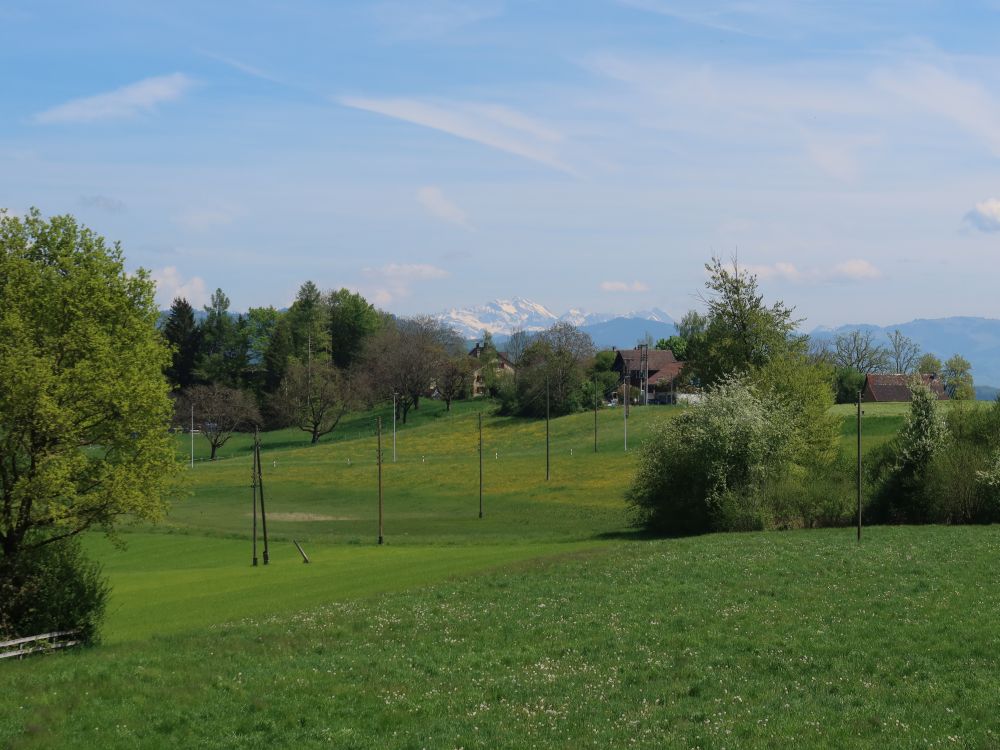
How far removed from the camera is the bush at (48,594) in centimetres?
2762

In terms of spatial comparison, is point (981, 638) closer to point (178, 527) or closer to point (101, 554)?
point (101, 554)

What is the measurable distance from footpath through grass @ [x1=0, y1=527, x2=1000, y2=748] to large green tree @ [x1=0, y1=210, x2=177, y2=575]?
505cm

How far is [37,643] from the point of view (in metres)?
26.8

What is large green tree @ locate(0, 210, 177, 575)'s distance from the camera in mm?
27688

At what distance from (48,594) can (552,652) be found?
1566 centimetres

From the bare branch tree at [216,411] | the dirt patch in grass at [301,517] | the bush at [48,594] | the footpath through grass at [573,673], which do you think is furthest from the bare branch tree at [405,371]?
the footpath through grass at [573,673]

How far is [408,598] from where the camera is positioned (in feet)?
107

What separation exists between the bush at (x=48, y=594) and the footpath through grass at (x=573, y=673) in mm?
2827

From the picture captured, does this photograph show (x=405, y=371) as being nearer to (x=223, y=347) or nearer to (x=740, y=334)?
(x=223, y=347)

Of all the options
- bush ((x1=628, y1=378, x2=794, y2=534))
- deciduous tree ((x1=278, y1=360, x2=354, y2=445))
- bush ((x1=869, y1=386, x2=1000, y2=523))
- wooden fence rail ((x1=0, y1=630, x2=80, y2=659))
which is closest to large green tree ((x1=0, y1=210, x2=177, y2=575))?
wooden fence rail ((x1=0, y1=630, x2=80, y2=659))

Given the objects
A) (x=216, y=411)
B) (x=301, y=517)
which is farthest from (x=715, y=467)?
(x=216, y=411)

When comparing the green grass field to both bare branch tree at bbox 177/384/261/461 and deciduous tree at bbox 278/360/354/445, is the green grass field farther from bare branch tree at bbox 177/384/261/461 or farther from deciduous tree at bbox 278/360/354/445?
deciduous tree at bbox 278/360/354/445

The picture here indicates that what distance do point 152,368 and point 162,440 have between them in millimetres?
2388

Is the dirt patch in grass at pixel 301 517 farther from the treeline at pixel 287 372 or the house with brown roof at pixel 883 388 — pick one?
the house with brown roof at pixel 883 388
